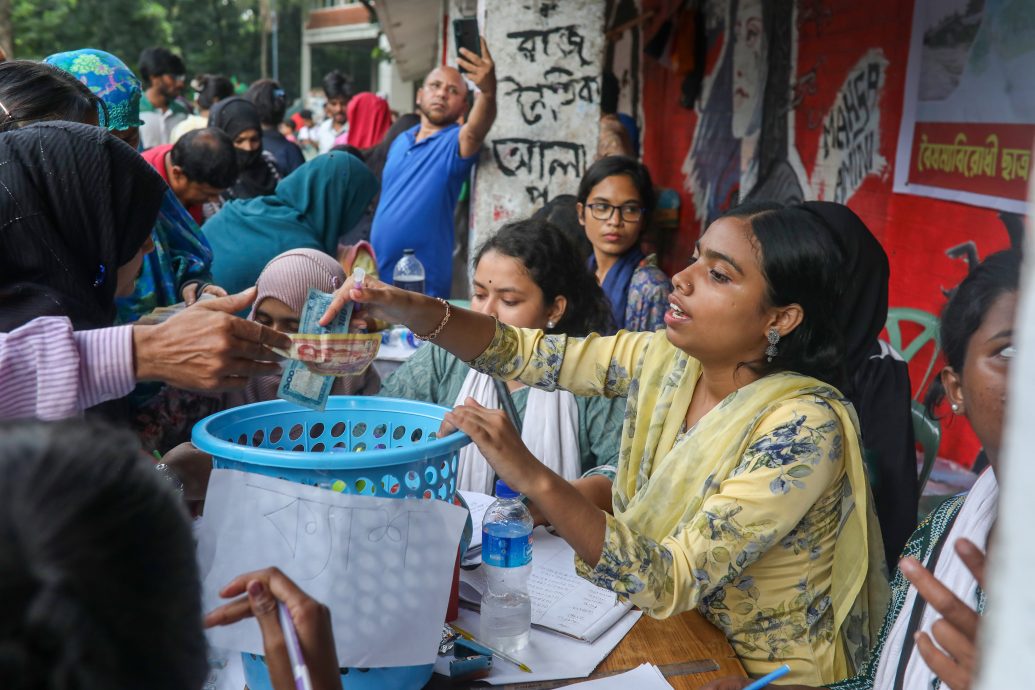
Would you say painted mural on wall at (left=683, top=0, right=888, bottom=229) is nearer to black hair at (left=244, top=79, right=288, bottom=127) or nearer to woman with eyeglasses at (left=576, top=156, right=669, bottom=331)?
woman with eyeglasses at (left=576, top=156, right=669, bottom=331)

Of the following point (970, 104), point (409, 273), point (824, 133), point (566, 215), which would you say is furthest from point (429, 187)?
point (970, 104)

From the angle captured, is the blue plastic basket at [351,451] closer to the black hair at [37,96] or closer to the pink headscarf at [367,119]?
the black hair at [37,96]

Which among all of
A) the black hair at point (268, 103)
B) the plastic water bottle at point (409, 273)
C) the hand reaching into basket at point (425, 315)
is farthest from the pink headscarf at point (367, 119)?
the hand reaching into basket at point (425, 315)

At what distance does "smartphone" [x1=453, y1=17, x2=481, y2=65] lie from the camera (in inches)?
174

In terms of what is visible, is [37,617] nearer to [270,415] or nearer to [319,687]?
[319,687]

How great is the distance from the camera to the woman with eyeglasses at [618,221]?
4098 mm

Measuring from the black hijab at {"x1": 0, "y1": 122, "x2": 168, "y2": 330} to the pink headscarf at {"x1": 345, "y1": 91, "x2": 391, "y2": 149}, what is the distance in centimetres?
795

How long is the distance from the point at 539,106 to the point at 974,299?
338 cm

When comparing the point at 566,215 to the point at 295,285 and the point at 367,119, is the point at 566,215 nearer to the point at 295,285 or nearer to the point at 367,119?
the point at 295,285

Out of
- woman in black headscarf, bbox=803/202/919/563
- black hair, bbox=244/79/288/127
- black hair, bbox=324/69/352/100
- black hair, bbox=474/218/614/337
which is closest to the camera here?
woman in black headscarf, bbox=803/202/919/563

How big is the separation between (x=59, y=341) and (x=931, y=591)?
1.40m

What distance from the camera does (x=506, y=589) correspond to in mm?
1704

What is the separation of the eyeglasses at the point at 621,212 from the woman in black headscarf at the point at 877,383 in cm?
155

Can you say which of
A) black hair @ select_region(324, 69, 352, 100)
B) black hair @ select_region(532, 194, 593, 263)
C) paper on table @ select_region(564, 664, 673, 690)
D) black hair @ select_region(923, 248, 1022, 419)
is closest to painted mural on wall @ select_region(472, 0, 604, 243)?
black hair @ select_region(532, 194, 593, 263)
